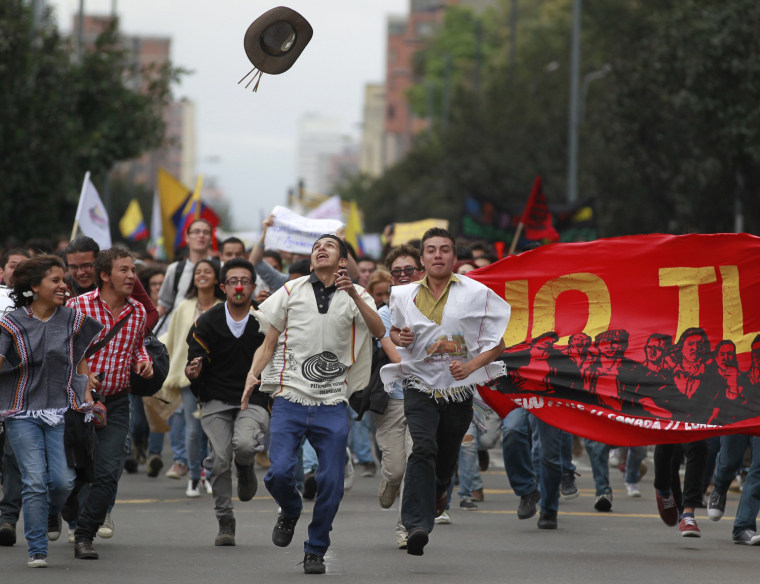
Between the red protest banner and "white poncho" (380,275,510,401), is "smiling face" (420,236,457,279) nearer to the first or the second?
"white poncho" (380,275,510,401)

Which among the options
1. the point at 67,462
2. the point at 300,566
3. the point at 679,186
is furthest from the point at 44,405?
the point at 679,186

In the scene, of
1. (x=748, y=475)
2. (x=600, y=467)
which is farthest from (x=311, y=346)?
(x=600, y=467)

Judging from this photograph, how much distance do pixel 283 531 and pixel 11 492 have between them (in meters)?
1.85

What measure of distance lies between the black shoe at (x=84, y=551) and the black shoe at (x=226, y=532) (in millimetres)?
961

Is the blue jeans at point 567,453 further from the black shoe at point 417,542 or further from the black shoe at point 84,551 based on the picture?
the black shoe at point 84,551

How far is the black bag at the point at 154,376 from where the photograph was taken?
9.77 metres

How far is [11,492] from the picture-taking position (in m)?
9.67

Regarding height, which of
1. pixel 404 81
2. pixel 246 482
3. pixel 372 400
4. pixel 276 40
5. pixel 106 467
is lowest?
pixel 246 482

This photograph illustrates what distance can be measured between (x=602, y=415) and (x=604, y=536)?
2.93ft

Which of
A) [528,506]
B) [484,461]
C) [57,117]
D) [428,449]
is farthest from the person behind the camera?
[57,117]

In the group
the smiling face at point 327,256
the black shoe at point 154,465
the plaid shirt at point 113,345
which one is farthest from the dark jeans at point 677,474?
the black shoe at point 154,465

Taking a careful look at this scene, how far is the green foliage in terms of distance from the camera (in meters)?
26.3

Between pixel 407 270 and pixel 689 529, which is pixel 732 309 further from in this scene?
pixel 407 270

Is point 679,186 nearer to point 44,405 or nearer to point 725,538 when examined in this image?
point 725,538
